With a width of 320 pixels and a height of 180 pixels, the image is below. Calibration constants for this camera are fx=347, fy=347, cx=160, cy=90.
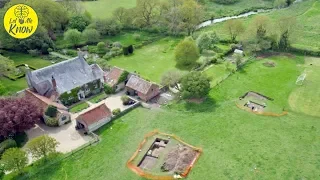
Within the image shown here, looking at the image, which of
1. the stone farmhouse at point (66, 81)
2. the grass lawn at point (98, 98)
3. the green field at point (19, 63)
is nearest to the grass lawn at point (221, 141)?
the grass lawn at point (98, 98)

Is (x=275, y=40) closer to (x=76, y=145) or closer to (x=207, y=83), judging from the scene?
(x=207, y=83)

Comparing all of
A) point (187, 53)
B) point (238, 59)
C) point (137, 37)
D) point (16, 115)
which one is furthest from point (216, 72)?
point (16, 115)

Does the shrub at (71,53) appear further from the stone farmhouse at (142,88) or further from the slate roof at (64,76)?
the stone farmhouse at (142,88)

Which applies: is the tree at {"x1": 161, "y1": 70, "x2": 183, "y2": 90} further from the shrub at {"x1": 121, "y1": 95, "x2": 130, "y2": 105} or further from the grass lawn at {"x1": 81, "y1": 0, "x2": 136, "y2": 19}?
the grass lawn at {"x1": 81, "y1": 0, "x2": 136, "y2": 19}

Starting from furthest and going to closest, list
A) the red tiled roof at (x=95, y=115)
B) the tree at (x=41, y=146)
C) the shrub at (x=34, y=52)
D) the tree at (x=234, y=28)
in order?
1. the tree at (x=234, y=28)
2. the shrub at (x=34, y=52)
3. the red tiled roof at (x=95, y=115)
4. the tree at (x=41, y=146)

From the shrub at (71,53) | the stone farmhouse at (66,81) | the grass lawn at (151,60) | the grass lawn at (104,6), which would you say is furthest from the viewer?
the grass lawn at (104,6)
